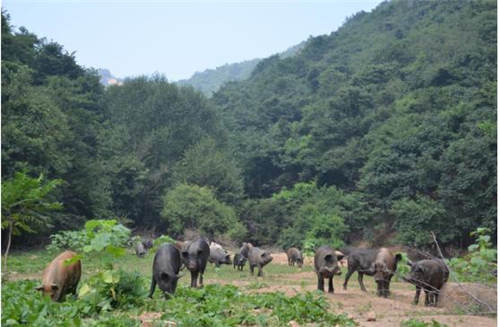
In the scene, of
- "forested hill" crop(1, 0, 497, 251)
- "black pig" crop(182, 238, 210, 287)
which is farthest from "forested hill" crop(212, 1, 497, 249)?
"black pig" crop(182, 238, 210, 287)

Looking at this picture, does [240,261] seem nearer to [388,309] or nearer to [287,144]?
[388,309]

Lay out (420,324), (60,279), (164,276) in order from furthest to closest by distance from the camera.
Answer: (164,276)
(60,279)
(420,324)

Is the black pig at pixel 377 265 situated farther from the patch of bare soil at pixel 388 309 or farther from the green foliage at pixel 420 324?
the green foliage at pixel 420 324

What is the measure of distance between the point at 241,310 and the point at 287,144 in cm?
4258

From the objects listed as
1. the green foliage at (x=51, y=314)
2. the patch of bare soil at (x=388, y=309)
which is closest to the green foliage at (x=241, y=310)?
the patch of bare soil at (x=388, y=309)

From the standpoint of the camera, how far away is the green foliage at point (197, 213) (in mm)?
40594

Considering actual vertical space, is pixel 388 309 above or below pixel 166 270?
below

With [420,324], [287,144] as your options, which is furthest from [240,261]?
[287,144]

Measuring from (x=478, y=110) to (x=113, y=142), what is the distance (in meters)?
26.2

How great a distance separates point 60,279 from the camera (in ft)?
34.5

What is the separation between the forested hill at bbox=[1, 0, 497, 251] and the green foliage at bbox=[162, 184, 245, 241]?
14 cm

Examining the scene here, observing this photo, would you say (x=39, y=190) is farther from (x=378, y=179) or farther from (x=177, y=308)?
(x=378, y=179)

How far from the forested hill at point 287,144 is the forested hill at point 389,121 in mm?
126

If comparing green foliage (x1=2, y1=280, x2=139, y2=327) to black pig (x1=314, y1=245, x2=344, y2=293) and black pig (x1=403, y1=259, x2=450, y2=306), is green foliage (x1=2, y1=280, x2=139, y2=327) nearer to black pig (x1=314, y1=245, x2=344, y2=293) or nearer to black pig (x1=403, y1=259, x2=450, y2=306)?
black pig (x1=314, y1=245, x2=344, y2=293)
